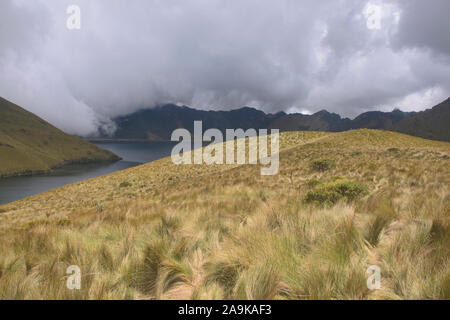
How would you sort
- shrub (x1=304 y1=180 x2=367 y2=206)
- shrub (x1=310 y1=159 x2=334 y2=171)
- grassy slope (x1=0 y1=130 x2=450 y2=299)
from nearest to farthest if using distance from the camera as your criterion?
grassy slope (x1=0 y1=130 x2=450 y2=299) → shrub (x1=304 y1=180 x2=367 y2=206) → shrub (x1=310 y1=159 x2=334 y2=171)

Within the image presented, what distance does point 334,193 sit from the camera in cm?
602

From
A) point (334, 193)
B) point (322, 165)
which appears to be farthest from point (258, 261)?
point (322, 165)

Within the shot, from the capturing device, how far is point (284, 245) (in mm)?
2756

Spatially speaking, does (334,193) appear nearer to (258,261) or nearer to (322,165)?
(258,261)

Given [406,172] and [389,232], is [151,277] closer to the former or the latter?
[389,232]

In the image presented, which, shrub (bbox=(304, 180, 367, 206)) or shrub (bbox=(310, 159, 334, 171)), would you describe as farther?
shrub (bbox=(310, 159, 334, 171))

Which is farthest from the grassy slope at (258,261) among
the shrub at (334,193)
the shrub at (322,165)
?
the shrub at (322,165)

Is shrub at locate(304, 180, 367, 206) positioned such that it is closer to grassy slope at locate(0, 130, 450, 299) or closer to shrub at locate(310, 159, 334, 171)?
grassy slope at locate(0, 130, 450, 299)

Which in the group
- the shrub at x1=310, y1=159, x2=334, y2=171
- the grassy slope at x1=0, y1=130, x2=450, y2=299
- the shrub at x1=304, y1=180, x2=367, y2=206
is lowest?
the grassy slope at x1=0, y1=130, x2=450, y2=299

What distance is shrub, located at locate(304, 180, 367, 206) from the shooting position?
5.82 metres

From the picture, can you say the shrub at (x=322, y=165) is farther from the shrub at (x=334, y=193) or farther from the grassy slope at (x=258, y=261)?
the grassy slope at (x=258, y=261)

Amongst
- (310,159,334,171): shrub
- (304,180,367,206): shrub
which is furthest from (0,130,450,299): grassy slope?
(310,159,334,171): shrub

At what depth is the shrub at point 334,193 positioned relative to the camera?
5824 millimetres

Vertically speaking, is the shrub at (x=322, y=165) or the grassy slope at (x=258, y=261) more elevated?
the shrub at (x=322, y=165)
